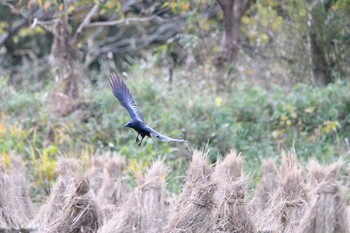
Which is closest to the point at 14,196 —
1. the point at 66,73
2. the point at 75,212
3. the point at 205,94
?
the point at 75,212

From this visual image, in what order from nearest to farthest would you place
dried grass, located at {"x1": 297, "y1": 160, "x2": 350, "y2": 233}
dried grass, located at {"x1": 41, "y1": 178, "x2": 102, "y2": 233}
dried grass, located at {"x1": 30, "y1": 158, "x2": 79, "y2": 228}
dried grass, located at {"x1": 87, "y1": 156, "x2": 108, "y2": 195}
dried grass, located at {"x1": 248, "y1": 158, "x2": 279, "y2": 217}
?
dried grass, located at {"x1": 297, "y1": 160, "x2": 350, "y2": 233} → dried grass, located at {"x1": 41, "y1": 178, "x2": 102, "y2": 233} → dried grass, located at {"x1": 30, "y1": 158, "x2": 79, "y2": 228} → dried grass, located at {"x1": 248, "y1": 158, "x2": 279, "y2": 217} → dried grass, located at {"x1": 87, "y1": 156, "x2": 108, "y2": 195}

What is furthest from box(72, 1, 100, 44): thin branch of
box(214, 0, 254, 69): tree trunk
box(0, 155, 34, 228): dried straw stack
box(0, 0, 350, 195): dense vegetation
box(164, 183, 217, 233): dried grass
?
box(164, 183, 217, 233): dried grass

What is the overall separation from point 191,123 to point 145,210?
5567mm

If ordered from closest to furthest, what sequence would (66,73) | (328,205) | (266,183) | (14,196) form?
(328,205), (14,196), (266,183), (66,73)

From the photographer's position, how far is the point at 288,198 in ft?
21.4

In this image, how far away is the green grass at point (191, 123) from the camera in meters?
10.6

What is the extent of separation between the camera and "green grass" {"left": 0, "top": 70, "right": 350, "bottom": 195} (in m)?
10.6

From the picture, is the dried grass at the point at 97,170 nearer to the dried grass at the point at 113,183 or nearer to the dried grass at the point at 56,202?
the dried grass at the point at 113,183

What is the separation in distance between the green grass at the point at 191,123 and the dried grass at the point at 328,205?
464 centimetres

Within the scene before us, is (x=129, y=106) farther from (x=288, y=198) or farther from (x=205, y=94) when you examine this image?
(x=205, y=94)

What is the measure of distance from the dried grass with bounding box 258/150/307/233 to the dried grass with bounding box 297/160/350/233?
96 cm

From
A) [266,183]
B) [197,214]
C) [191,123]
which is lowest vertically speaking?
[191,123]

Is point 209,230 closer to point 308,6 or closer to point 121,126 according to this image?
point 121,126

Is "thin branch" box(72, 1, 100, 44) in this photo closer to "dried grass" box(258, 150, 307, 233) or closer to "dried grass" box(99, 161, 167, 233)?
"dried grass" box(258, 150, 307, 233)
